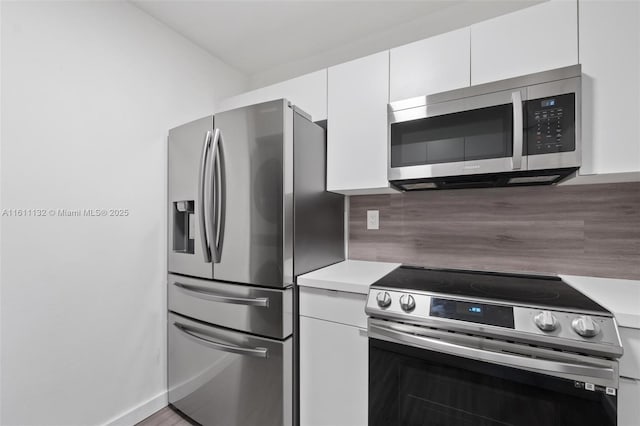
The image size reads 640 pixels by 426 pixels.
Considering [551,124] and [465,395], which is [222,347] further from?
[551,124]

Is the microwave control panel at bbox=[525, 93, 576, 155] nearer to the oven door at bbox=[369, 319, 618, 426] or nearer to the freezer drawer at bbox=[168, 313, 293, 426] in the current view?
the oven door at bbox=[369, 319, 618, 426]

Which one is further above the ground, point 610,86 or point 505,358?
→ point 610,86

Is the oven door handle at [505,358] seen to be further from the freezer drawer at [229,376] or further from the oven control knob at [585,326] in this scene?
the freezer drawer at [229,376]

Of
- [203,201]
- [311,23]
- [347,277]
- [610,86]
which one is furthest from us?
[311,23]

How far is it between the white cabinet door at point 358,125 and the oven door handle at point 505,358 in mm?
789

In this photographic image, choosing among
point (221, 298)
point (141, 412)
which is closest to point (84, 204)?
point (221, 298)

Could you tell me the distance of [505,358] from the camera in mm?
971

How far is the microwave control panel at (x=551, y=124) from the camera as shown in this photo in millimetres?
1148

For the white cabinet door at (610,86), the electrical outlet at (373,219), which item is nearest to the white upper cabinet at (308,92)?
the electrical outlet at (373,219)

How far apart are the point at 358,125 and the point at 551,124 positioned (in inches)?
35.7

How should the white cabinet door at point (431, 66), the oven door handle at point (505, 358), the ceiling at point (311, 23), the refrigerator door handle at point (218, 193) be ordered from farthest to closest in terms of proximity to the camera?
1. the ceiling at point (311, 23)
2. the refrigerator door handle at point (218, 193)
3. the white cabinet door at point (431, 66)
4. the oven door handle at point (505, 358)

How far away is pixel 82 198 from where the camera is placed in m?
1.50

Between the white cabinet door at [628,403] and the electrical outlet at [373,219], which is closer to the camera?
the white cabinet door at [628,403]

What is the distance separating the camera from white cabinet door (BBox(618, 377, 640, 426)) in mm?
871
